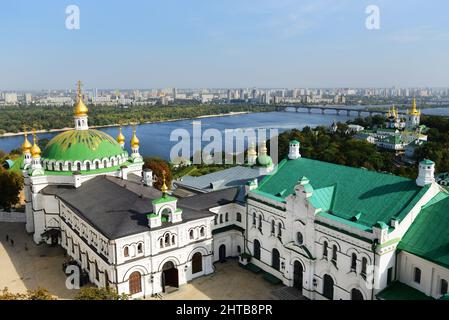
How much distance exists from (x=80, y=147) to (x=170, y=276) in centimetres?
935

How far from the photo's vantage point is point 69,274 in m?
17.9

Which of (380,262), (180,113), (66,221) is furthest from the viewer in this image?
(180,113)

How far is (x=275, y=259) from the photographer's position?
684 inches

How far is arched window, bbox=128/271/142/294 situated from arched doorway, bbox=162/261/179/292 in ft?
3.69

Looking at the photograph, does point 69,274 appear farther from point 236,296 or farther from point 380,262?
point 380,262

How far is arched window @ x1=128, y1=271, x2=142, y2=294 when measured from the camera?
51.2 ft

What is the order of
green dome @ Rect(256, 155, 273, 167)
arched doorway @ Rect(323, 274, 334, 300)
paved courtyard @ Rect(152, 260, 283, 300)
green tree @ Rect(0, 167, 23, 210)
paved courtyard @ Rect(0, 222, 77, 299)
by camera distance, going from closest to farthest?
arched doorway @ Rect(323, 274, 334, 300) → paved courtyard @ Rect(152, 260, 283, 300) → paved courtyard @ Rect(0, 222, 77, 299) → green dome @ Rect(256, 155, 273, 167) → green tree @ Rect(0, 167, 23, 210)

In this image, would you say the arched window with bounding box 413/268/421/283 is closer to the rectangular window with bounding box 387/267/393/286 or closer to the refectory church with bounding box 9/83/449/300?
the refectory church with bounding box 9/83/449/300

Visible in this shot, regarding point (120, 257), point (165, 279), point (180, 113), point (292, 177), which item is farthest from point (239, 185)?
point (180, 113)

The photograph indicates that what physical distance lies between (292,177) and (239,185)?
400cm

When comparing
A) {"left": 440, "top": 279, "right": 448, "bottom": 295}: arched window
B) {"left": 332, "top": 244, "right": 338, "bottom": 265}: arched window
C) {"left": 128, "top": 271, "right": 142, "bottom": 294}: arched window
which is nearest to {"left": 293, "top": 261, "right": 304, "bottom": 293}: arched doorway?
{"left": 332, "top": 244, "right": 338, "bottom": 265}: arched window

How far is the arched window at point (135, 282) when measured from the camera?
1562cm

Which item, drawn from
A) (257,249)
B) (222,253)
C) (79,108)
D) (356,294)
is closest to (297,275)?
(257,249)

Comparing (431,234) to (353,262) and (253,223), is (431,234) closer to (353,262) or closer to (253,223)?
(353,262)
